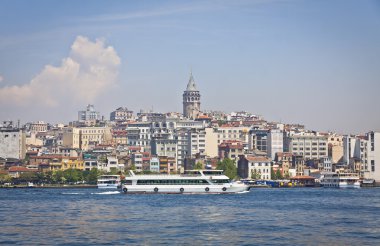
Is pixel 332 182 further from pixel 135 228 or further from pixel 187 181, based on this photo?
pixel 135 228

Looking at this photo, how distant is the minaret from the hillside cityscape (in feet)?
91.1

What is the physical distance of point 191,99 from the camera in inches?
5477

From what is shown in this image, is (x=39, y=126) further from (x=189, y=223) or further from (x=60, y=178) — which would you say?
(x=189, y=223)

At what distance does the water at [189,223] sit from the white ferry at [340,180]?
1115 inches

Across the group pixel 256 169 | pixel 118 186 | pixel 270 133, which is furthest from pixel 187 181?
pixel 270 133

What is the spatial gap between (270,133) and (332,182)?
19.1 m

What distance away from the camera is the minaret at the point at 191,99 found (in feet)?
452

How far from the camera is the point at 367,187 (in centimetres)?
6950

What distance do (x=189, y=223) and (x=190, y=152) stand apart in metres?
59.4

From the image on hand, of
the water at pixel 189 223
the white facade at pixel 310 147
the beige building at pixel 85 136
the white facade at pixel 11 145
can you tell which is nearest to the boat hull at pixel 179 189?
the water at pixel 189 223

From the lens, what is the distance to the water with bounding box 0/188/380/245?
77.8 ft

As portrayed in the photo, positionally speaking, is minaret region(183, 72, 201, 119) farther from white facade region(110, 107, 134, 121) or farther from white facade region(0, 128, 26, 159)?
white facade region(0, 128, 26, 159)

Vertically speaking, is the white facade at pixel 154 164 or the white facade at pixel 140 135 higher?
the white facade at pixel 140 135

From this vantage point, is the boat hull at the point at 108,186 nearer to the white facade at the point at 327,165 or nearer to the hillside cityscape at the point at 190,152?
the hillside cityscape at the point at 190,152
